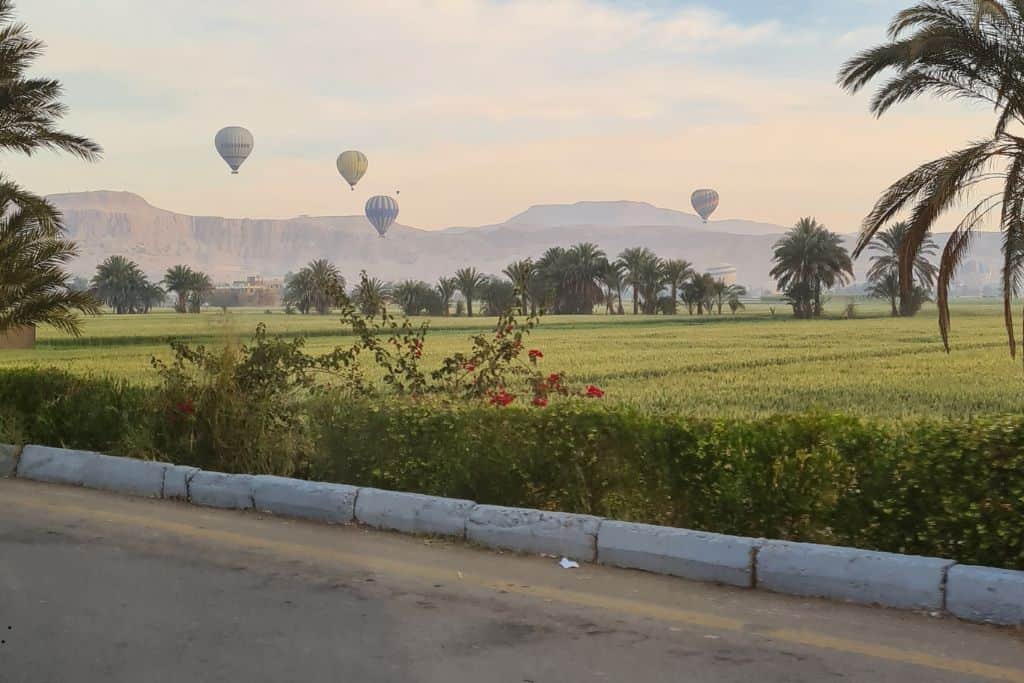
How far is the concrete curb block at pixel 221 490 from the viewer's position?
318 inches

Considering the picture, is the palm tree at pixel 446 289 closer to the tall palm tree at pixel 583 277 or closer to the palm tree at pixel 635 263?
the tall palm tree at pixel 583 277

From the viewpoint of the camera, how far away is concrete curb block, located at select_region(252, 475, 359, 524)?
7.51 metres

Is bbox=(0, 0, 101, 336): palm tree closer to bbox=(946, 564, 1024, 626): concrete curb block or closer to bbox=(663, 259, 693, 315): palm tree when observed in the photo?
bbox=(946, 564, 1024, 626): concrete curb block

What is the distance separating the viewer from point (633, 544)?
6250 mm

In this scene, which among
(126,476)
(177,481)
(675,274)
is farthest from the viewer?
(675,274)

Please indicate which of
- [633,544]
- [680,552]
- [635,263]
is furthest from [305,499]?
[635,263]

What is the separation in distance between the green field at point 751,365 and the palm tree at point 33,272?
1.09 metres

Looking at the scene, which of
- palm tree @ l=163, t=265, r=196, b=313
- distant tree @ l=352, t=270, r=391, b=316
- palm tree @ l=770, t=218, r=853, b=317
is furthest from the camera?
palm tree @ l=163, t=265, r=196, b=313

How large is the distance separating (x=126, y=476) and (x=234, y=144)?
4119 inches

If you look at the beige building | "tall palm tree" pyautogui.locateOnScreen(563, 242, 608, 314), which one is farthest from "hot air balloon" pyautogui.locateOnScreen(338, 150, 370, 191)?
the beige building

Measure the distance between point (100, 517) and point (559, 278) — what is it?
314ft

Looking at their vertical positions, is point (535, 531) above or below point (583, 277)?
below

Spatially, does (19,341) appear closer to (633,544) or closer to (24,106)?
(24,106)

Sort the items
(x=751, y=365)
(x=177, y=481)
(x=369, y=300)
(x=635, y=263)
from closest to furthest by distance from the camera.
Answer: (x=177, y=481) < (x=369, y=300) < (x=751, y=365) < (x=635, y=263)
